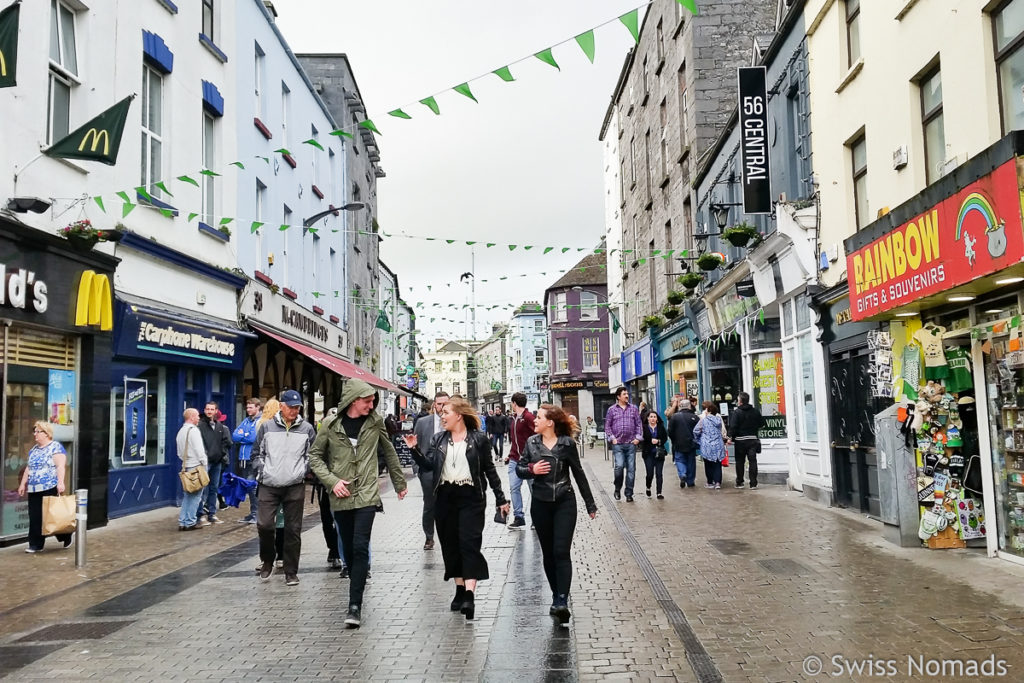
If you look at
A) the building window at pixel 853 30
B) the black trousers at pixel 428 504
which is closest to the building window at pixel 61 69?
the black trousers at pixel 428 504

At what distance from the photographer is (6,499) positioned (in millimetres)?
10570

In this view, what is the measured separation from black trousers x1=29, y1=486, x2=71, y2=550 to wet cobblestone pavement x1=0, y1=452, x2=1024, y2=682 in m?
0.28

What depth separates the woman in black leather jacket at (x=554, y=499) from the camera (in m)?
6.32

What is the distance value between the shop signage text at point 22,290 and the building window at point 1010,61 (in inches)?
425

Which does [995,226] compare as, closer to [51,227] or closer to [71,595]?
[71,595]

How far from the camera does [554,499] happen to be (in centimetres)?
649

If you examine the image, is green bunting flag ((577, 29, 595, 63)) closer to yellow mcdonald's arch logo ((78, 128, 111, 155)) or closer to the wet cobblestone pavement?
the wet cobblestone pavement

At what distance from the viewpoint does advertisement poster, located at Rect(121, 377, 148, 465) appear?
541 inches

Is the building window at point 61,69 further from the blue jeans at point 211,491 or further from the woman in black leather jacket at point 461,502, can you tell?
the woman in black leather jacket at point 461,502

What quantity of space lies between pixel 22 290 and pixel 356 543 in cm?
660

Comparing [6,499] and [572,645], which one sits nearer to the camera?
[572,645]

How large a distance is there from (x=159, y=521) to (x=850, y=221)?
36.2 feet

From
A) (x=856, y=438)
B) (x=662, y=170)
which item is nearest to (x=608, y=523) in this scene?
(x=856, y=438)

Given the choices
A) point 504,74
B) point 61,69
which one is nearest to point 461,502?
point 504,74
